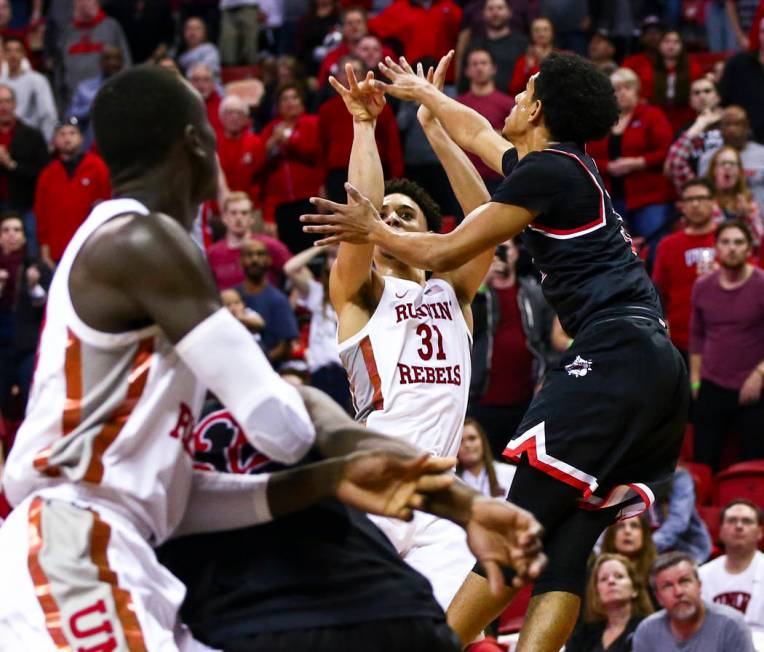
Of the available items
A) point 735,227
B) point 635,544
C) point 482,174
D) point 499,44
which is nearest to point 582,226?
point 635,544

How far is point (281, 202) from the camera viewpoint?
44.7 ft

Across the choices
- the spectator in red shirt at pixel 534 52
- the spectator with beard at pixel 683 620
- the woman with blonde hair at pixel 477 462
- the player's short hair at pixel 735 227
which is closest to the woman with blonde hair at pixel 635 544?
the woman with blonde hair at pixel 477 462

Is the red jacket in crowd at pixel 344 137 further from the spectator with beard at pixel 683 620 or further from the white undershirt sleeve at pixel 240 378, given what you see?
the white undershirt sleeve at pixel 240 378

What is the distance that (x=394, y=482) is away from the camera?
3.23 metres

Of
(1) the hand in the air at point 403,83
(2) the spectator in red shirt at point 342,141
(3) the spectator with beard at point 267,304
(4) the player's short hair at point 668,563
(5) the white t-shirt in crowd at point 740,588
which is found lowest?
(5) the white t-shirt in crowd at point 740,588

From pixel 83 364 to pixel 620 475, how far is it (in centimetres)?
240

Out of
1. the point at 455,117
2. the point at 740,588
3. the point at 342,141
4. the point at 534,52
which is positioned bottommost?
the point at 740,588

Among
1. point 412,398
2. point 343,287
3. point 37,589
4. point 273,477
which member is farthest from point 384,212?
point 37,589

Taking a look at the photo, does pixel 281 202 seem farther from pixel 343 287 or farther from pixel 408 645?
pixel 408 645

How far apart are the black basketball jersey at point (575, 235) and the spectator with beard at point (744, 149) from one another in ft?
24.0

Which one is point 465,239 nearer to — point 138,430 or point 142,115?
point 142,115

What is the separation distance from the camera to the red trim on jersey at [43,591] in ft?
10.2

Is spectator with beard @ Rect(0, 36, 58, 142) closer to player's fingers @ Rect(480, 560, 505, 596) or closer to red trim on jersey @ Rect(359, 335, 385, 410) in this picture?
red trim on jersey @ Rect(359, 335, 385, 410)

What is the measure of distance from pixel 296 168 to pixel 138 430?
10495mm
